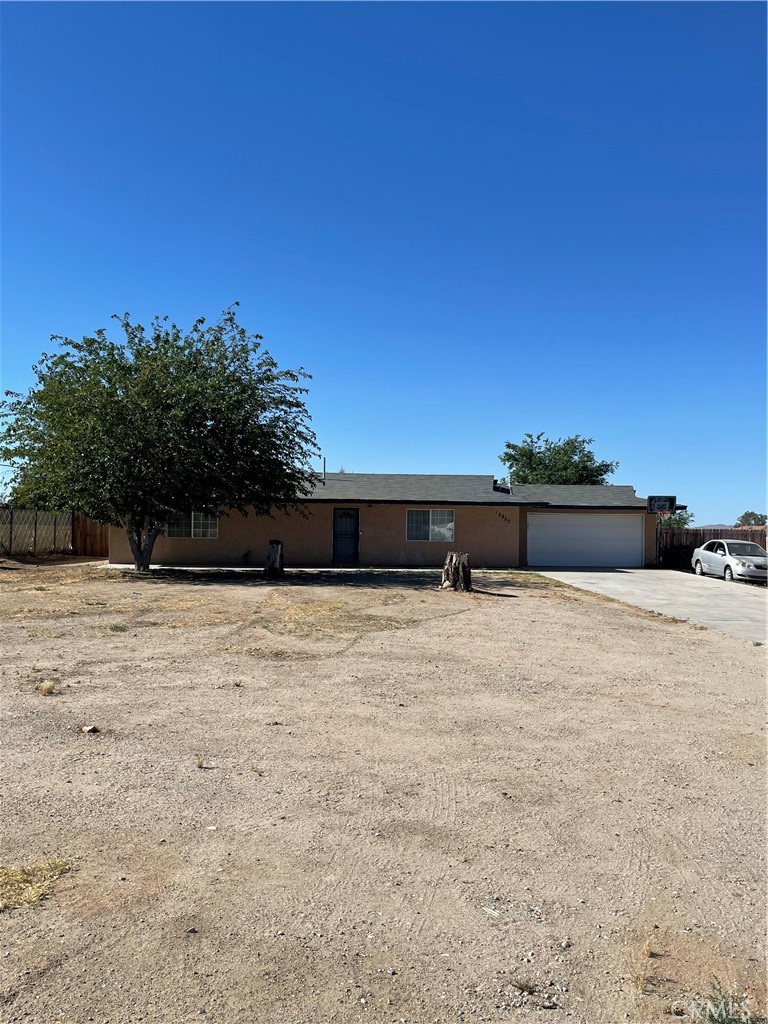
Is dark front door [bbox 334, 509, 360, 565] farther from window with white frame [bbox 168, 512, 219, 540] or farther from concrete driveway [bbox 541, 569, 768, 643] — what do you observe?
concrete driveway [bbox 541, 569, 768, 643]

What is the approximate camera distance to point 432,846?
4098 mm

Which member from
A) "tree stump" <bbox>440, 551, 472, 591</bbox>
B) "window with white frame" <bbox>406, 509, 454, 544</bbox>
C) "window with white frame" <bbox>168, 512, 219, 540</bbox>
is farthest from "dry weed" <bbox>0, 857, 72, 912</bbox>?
"window with white frame" <bbox>406, 509, 454, 544</bbox>

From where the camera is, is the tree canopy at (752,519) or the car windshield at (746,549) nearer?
the car windshield at (746,549)

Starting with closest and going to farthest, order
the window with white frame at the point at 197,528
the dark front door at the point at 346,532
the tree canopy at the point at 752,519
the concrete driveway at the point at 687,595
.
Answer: the concrete driveway at the point at 687,595, the window with white frame at the point at 197,528, the dark front door at the point at 346,532, the tree canopy at the point at 752,519

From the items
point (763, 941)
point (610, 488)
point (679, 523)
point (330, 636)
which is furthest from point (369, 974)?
point (679, 523)

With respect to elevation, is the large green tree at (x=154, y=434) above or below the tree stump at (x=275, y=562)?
above

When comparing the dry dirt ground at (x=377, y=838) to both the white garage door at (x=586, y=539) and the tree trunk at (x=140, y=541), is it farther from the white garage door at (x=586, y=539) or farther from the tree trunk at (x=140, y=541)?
the white garage door at (x=586, y=539)

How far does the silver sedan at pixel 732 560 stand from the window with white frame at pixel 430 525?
30.6 feet

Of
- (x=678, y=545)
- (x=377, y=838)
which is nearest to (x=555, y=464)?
(x=678, y=545)

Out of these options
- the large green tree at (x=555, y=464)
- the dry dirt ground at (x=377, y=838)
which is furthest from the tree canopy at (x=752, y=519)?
the dry dirt ground at (x=377, y=838)

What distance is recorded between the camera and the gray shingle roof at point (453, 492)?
27281 mm

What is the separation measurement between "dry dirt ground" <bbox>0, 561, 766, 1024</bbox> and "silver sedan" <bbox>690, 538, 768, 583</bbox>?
1723 cm

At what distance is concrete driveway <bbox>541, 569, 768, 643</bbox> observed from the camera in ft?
47.3
